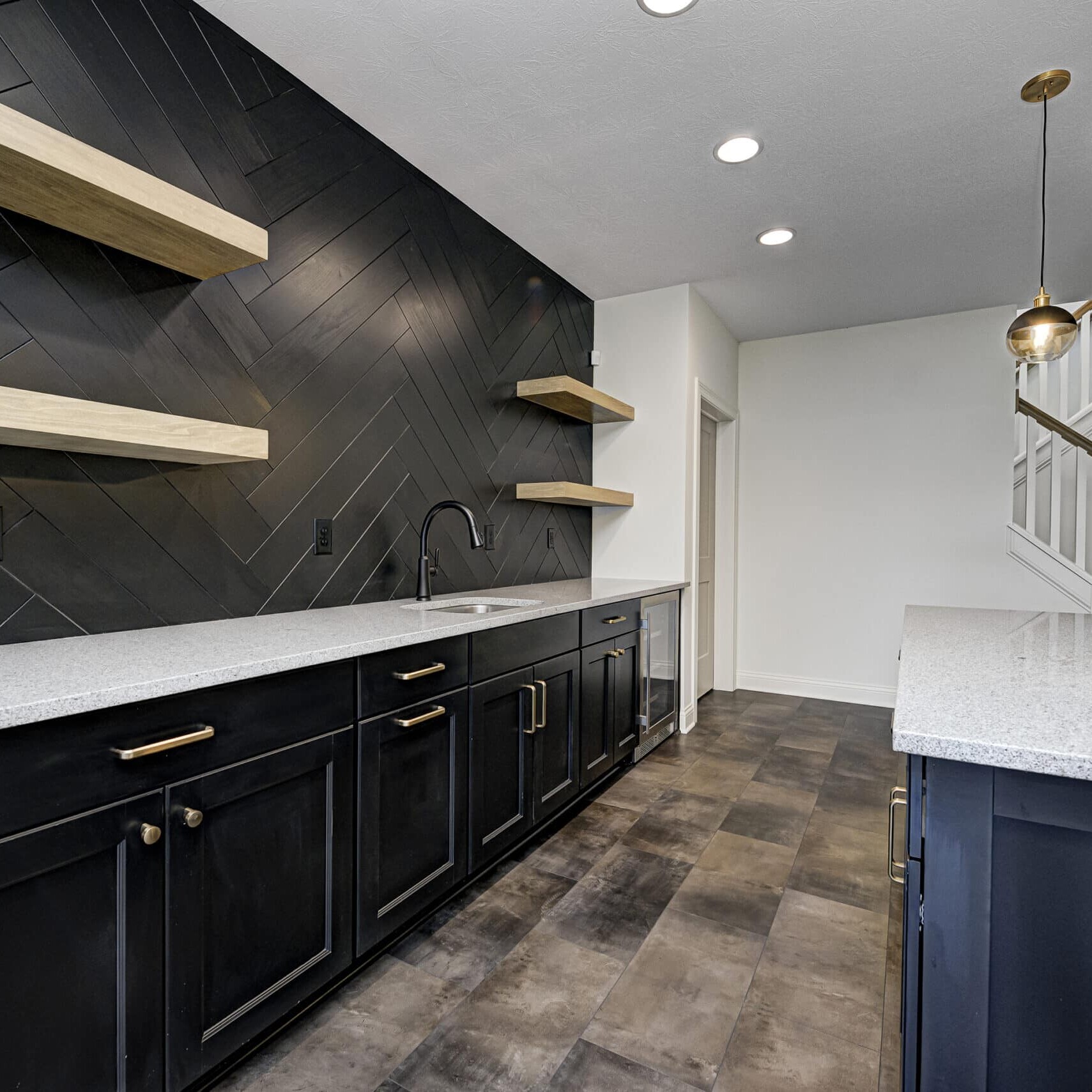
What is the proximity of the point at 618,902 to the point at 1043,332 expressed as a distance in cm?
235

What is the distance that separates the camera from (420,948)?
5.92ft

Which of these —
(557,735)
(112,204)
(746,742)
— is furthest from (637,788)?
(112,204)

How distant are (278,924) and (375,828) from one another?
294 millimetres

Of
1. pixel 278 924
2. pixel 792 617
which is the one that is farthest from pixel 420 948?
pixel 792 617

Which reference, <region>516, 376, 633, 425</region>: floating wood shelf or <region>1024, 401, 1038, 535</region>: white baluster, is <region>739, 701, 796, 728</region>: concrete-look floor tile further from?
<region>516, 376, 633, 425</region>: floating wood shelf

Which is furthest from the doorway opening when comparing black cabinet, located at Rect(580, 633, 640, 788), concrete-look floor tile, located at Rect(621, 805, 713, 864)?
concrete-look floor tile, located at Rect(621, 805, 713, 864)

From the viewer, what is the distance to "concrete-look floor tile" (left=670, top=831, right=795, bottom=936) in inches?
79.4

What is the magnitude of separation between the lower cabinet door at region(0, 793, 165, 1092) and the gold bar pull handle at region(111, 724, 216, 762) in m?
0.09

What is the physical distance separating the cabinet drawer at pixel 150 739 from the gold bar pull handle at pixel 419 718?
0.19 m

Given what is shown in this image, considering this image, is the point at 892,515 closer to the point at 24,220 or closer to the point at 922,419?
the point at 922,419

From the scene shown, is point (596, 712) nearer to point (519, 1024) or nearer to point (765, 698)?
point (519, 1024)

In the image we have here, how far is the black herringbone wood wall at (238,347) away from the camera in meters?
1.49

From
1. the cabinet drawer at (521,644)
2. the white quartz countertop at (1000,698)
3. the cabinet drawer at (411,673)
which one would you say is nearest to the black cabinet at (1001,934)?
the white quartz countertop at (1000,698)

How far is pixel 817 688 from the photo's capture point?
15.4 feet
